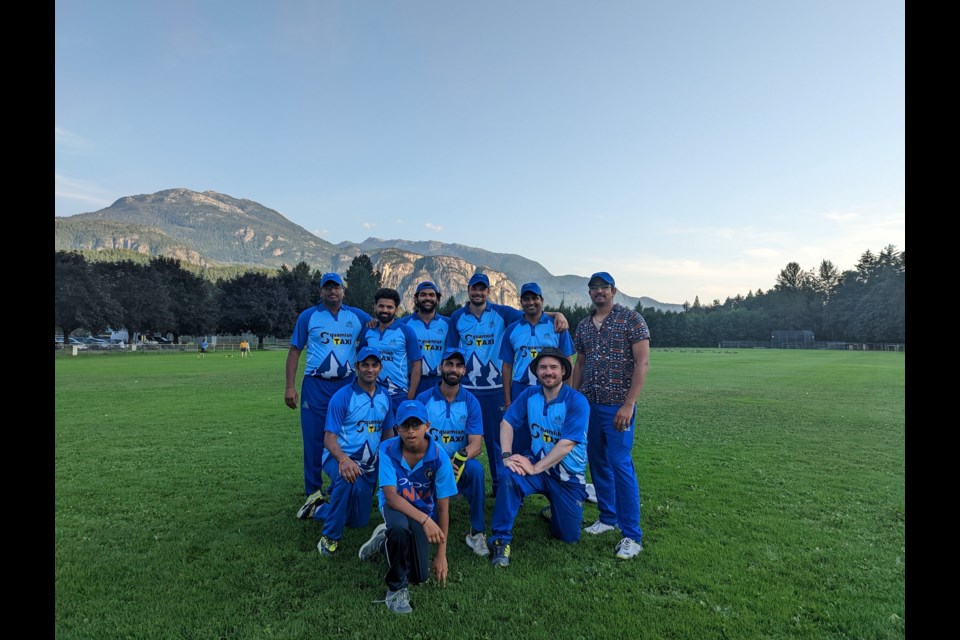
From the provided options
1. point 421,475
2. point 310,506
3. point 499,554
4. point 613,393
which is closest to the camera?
point 421,475

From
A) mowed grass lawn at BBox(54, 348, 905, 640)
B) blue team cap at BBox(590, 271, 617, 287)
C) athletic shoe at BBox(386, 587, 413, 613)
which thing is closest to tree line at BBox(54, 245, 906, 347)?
mowed grass lawn at BBox(54, 348, 905, 640)

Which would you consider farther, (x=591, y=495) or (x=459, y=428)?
(x=591, y=495)

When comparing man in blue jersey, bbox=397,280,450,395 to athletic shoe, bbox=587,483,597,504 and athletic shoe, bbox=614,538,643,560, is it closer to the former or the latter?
athletic shoe, bbox=587,483,597,504

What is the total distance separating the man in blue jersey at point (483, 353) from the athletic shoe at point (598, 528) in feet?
4.13

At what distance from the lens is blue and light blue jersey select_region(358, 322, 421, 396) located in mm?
5598

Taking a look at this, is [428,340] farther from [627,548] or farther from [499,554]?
[627,548]

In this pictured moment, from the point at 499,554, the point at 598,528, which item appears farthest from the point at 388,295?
the point at 598,528

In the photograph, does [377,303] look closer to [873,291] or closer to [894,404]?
[894,404]

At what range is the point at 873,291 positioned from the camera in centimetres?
7938

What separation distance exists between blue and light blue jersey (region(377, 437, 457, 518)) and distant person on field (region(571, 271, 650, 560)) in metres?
1.66

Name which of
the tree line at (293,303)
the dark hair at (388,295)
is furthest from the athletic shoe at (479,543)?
the tree line at (293,303)

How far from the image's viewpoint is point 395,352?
562 cm

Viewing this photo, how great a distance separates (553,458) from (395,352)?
2192mm

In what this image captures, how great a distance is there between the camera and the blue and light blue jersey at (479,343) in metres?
5.86
